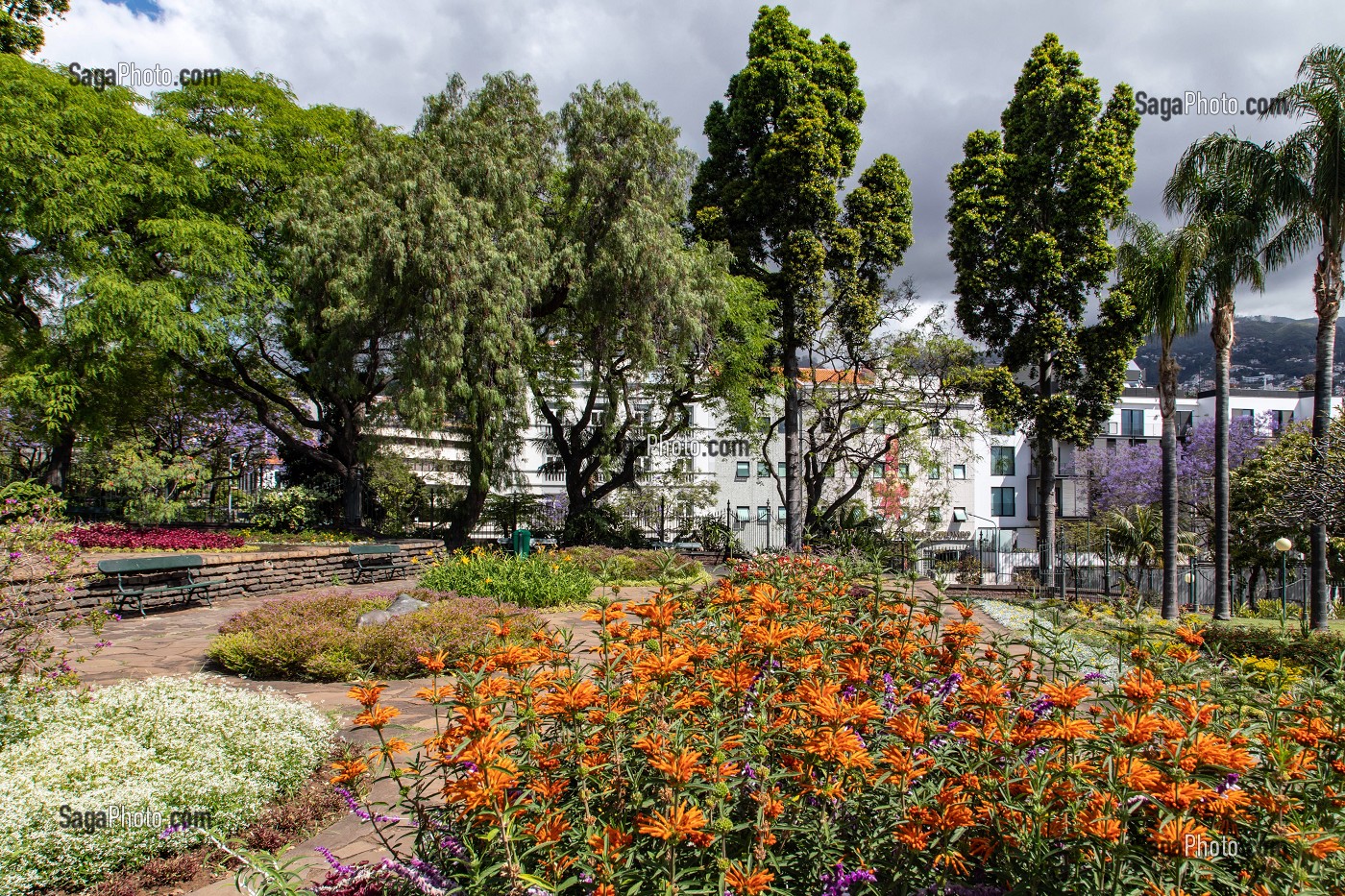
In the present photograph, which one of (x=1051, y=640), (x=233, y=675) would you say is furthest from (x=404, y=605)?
(x=1051, y=640)

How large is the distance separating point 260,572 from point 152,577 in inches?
70.4

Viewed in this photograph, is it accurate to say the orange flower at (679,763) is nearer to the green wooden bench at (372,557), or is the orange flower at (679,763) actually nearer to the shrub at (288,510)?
the green wooden bench at (372,557)

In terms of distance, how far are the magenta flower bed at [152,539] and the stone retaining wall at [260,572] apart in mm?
783

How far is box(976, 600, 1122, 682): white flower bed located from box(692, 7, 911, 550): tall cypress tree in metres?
5.72

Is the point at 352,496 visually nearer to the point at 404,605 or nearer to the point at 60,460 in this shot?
the point at 60,460

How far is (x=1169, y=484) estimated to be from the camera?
50.3ft

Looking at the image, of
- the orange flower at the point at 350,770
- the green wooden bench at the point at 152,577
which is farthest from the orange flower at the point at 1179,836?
the green wooden bench at the point at 152,577

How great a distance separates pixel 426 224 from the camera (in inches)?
571

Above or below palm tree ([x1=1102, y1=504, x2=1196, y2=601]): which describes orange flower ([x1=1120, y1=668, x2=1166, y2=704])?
above

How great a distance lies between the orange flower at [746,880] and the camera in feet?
4.75

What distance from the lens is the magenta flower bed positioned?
13.3 meters

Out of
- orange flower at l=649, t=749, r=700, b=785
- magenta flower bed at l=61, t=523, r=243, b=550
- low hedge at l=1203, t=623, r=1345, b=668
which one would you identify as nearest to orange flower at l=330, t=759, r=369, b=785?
orange flower at l=649, t=749, r=700, b=785

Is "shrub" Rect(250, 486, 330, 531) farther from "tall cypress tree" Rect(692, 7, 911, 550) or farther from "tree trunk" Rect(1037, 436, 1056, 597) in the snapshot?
"tree trunk" Rect(1037, 436, 1056, 597)

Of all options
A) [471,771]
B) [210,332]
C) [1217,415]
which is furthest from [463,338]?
[1217,415]
